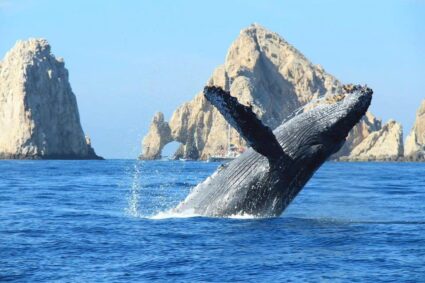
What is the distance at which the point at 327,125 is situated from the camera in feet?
37.6

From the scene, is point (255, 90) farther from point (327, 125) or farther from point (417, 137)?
point (327, 125)

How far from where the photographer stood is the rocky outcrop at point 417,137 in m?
126

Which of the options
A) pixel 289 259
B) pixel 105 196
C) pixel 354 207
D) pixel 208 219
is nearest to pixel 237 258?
pixel 289 259

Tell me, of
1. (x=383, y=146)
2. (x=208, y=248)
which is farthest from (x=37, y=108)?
(x=208, y=248)

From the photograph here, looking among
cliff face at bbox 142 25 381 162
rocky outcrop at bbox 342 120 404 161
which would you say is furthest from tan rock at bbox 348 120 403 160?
cliff face at bbox 142 25 381 162

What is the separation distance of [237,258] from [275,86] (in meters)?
134

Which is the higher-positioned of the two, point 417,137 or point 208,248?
point 417,137

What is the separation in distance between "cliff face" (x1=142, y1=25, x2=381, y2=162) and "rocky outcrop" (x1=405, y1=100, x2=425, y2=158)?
35.6ft

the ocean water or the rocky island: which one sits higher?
the rocky island

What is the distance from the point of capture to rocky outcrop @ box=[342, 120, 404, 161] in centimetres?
12538

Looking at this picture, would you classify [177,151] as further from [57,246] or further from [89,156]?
[57,246]

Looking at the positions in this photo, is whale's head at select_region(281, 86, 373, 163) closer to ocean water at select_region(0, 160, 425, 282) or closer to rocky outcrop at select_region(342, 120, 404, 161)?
ocean water at select_region(0, 160, 425, 282)

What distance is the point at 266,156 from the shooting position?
36.5ft

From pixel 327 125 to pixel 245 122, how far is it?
1696 mm
